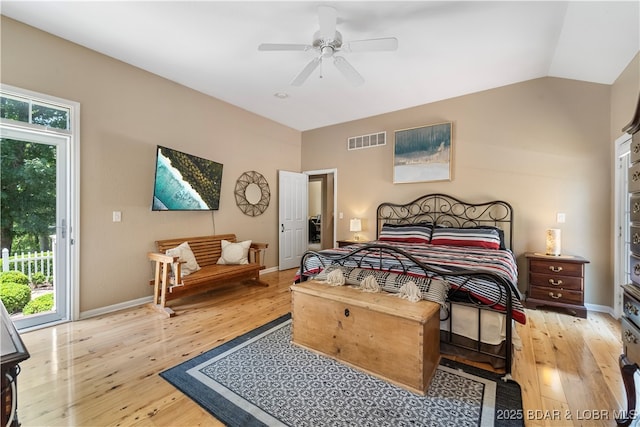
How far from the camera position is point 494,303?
82.1 inches

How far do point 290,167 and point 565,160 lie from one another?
14.6 feet

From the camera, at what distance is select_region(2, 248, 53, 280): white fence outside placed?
2676mm

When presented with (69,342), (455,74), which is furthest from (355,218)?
(69,342)

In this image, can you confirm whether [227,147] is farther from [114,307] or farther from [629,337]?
[629,337]

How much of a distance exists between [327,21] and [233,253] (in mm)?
3195

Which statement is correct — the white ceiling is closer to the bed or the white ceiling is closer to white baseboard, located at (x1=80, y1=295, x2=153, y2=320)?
the bed

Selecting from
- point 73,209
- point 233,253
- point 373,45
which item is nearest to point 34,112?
point 73,209

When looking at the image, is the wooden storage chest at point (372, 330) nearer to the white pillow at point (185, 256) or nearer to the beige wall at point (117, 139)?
the white pillow at point (185, 256)

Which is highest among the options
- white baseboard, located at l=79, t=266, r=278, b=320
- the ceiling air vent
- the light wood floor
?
the ceiling air vent

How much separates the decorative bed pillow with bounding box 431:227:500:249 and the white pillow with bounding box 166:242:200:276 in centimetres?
329

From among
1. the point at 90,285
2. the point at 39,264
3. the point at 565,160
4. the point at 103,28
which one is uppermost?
the point at 103,28

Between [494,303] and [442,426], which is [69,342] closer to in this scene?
[442,426]

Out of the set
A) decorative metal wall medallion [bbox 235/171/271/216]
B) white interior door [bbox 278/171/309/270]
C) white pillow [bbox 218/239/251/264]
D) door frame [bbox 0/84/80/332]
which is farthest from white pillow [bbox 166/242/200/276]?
white interior door [bbox 278/171/309/270]

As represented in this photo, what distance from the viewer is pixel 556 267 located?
329 centimetres
